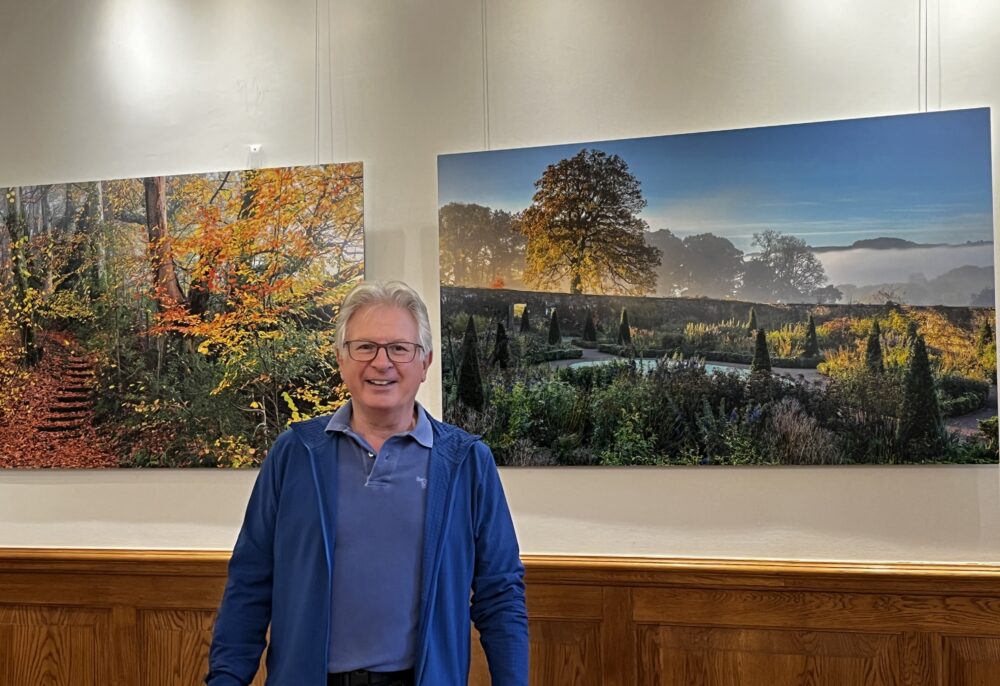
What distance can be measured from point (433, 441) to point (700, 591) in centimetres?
111

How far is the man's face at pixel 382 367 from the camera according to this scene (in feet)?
6.06

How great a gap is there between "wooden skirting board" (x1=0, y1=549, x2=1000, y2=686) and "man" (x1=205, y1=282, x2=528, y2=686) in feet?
2.67

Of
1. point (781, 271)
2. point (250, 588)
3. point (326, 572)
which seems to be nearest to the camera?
point (326, 572)

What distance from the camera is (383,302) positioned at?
6.20 feet

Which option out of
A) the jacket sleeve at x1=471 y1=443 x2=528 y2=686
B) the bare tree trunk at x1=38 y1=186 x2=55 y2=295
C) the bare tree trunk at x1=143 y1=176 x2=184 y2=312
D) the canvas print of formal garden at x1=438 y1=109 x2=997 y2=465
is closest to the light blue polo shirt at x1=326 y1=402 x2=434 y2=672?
the jacket sleeve at x1=471 y1=443 x2=528 y2=686

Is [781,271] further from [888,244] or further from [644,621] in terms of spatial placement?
[644,621]

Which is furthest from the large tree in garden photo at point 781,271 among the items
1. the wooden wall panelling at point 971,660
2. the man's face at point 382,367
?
the man's face at point 382,367

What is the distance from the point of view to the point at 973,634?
2.47 meters

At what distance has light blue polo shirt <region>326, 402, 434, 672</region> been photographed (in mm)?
1762

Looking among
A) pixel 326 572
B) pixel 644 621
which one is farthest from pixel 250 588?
pixel 644 621

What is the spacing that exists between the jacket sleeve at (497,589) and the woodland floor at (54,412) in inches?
63.4

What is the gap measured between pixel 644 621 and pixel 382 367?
50.2 inches

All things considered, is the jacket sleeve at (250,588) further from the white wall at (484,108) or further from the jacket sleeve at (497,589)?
the white wall at (484,108)

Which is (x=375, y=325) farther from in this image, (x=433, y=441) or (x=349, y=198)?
(x=349, y=198)
